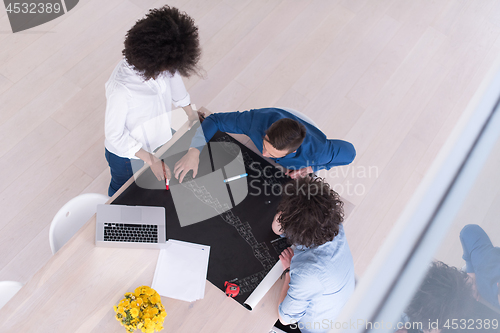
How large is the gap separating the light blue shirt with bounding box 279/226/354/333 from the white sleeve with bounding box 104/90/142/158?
0.90 meters

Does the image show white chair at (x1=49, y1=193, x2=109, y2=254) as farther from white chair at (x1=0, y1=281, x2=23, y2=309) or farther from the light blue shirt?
the light blue shirt

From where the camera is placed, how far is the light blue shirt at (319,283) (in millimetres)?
1407

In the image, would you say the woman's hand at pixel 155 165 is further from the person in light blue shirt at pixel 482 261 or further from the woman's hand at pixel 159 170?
the person in light blue shirt at pixel 482 261

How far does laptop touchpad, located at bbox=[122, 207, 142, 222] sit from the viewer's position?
1.53 meters

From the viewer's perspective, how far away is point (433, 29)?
3.44m

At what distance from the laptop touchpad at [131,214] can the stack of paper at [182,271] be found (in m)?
0.18

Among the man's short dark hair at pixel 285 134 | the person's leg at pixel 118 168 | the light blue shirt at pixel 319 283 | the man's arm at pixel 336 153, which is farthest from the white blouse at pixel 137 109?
the light blue shirt at pixel 319 283

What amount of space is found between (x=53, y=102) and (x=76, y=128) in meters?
0.29

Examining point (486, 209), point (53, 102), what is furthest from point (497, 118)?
point (53, 102)

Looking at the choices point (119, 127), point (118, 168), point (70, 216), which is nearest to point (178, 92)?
point (119, 127)

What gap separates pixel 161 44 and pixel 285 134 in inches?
25.5

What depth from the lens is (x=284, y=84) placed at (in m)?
3.00

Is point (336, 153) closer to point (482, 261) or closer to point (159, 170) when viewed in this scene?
point (159, 170)

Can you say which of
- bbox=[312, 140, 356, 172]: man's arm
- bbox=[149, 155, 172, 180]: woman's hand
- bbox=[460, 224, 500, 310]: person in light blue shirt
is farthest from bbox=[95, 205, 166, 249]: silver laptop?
bbox=[460, 224, 500, 310]: person in light blue shirt
